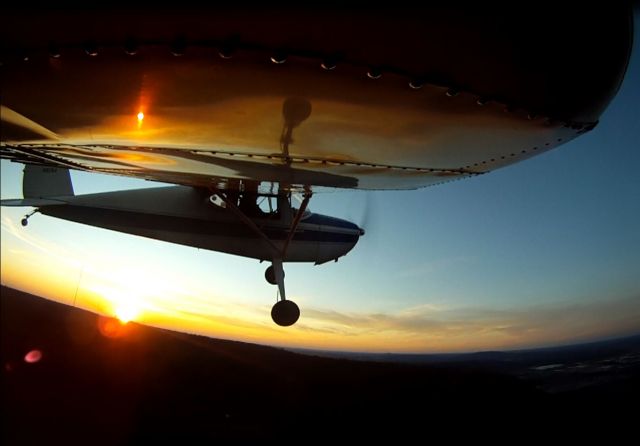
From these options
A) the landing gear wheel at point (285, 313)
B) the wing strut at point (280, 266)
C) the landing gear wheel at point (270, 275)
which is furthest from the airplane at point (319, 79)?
the landing gear wheel at point (270, 275)

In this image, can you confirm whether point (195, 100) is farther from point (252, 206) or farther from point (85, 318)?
point (85, 318)

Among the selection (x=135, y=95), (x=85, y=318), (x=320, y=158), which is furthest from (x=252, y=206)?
(x=135, y=95)

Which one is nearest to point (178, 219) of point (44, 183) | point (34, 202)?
point (34, 202)

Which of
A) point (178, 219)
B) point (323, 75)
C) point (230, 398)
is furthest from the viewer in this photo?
point (178, 219)

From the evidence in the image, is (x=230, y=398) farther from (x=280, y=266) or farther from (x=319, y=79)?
(x=319, y=79)

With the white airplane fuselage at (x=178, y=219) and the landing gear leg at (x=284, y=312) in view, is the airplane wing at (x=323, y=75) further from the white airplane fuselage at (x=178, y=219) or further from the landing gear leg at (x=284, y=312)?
the white airplane fuselage at (x=178, y=219)

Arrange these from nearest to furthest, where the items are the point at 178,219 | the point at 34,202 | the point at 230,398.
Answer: the point at 230,398, the point at 178,219, the point at 34,202

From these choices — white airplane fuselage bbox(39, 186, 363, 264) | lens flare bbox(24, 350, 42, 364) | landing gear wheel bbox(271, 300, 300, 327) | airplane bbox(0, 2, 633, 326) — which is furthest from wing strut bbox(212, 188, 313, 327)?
airplane bbox(0, 2, 633, 326)
